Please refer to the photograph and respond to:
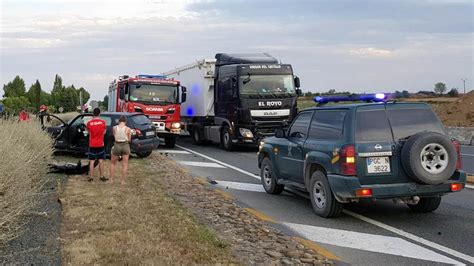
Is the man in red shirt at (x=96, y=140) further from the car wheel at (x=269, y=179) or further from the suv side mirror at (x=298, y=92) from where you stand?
the suv side mirror at (x=298, y=92)

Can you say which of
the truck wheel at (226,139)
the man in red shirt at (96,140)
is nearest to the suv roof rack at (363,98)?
the man in red shirt at (96,140)

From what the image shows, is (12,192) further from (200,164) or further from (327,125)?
(200,164)

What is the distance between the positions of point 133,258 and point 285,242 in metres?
1.95

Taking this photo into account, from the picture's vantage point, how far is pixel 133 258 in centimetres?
527

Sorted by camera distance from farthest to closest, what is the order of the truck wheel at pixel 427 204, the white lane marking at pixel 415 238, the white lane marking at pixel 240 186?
the white lane marking at pixel 240 186
the truck wheel at pixel 427 204
the white lane marking at pixel 415 238

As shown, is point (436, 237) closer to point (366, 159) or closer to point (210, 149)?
point (366, 159)

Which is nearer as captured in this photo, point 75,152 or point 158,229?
point 158,229

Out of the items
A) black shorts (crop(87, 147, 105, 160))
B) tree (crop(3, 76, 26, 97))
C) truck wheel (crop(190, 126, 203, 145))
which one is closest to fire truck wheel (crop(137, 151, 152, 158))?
black shorts (crop(87, 147, 105, 160))

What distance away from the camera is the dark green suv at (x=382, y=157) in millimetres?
6988

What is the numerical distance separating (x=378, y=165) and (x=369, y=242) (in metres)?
1.13

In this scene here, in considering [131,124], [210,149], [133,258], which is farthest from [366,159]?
[210,149]

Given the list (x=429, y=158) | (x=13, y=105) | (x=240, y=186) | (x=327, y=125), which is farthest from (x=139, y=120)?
(x=13, y=105)

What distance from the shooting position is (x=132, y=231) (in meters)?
6.40

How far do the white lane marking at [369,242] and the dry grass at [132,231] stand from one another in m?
1.41
